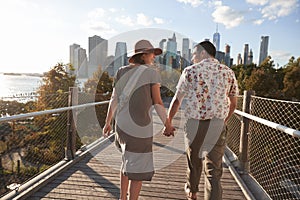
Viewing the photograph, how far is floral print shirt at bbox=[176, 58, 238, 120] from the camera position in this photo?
71.4 inches

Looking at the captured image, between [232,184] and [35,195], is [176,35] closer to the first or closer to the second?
[232,184]

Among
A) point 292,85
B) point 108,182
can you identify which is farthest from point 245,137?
point 292,85

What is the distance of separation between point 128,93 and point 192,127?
635mm

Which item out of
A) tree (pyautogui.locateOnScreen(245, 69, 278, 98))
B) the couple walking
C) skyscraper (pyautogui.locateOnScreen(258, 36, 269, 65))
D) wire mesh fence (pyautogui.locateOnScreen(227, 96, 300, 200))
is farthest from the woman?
skyscraper (pyautogui.locateOnScreen(258, 36, 269, 65))

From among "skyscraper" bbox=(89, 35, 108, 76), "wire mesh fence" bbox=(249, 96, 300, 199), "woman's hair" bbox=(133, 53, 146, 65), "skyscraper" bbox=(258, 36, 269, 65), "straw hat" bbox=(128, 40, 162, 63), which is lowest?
"wire mesh fence" bbox=(249, 96, 300, 199)

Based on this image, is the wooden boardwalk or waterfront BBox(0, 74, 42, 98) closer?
the wooden boardwalk

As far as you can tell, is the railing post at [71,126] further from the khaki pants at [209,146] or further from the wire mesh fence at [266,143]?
the wire mesh fence at [266,143]

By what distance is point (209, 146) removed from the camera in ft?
6.27

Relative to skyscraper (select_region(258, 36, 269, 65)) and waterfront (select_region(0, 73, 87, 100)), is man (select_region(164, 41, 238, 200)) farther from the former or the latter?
skyscraper (select_region(258, 36, 269, 65))

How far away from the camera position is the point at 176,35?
3211mm

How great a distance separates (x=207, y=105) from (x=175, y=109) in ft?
0.99

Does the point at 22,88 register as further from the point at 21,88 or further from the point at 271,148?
the point at 271,148

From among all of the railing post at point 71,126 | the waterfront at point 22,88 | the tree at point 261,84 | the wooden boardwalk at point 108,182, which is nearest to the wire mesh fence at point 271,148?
the wooden boardwalk at point 108,182

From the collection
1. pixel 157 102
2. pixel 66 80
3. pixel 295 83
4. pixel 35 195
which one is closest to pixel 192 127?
pixel 157 102
